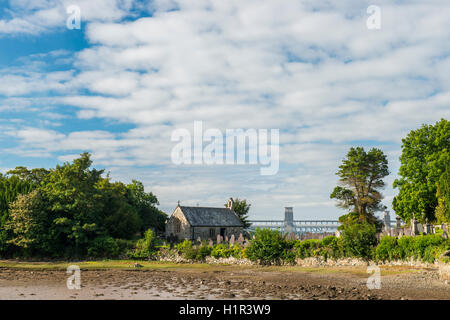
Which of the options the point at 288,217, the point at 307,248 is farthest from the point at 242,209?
the point at 307,248

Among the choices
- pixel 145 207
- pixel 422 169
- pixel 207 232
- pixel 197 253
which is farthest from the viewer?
pixel 145 207

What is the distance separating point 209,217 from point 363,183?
71.2 ft

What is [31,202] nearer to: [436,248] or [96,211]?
[96,211]

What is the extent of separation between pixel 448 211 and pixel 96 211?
121ft

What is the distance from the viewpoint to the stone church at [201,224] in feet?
177

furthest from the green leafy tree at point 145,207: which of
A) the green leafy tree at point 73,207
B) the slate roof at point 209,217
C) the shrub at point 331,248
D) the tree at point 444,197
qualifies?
the tree at point 444,197

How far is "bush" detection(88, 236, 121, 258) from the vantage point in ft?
141

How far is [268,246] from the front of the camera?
36250 mm

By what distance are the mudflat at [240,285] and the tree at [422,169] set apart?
2050cm

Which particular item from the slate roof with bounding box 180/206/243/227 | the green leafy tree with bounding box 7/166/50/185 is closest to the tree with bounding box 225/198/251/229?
the slate roof with bounding box 180/206/243/227

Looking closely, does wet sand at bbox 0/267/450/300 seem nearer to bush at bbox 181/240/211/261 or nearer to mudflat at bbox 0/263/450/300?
mudflat at bbox 0/263/450/300

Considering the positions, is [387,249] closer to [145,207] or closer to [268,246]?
[268,246]

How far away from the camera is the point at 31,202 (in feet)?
139

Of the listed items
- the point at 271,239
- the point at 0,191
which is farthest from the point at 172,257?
the point at 0,191
